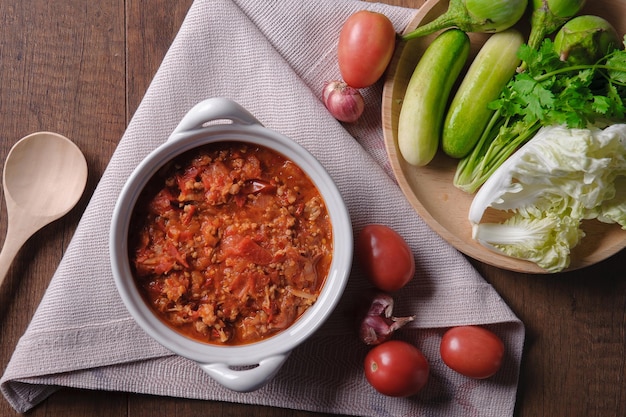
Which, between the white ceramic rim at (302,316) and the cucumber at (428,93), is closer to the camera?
the white ceramic rim at (302,316)

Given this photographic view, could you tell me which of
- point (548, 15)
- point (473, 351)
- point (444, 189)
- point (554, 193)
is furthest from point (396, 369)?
point (548, 15)

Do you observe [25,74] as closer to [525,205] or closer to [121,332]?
[121,332]

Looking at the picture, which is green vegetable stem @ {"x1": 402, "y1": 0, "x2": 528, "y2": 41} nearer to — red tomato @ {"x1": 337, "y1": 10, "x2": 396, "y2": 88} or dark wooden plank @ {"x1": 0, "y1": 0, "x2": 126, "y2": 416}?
red tomato @ {"x1": 337, "y1": 10, "x2": 396, "y2": 88}

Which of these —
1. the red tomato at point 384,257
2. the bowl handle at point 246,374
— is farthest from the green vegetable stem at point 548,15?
the bowl handle at point 246,374

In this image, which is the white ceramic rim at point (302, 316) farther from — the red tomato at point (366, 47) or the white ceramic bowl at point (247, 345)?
the red tomato at point (366, 47)

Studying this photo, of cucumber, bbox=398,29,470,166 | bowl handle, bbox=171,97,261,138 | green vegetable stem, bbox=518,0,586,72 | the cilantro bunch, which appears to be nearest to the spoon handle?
bowl handle, bbox=171,97,261,138
